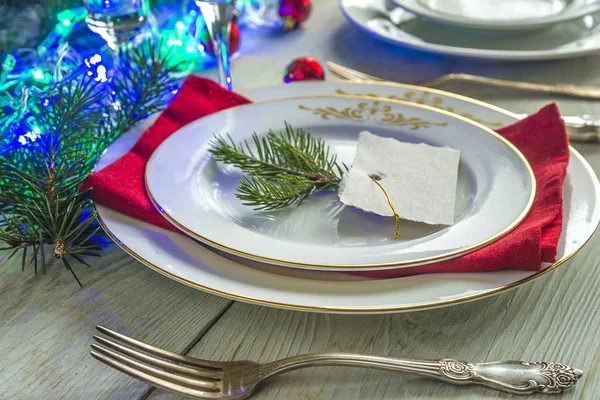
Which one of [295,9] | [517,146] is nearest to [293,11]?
[295,9]

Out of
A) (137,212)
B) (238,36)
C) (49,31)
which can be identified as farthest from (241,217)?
(49,31)

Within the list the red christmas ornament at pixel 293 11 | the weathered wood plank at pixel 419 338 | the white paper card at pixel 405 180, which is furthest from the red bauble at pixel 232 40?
the weathered wood plank at pixel 419 338

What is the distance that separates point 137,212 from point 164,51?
528 millimetres

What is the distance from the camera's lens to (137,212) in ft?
1.96

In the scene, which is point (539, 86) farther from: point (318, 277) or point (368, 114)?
point (318, 277)

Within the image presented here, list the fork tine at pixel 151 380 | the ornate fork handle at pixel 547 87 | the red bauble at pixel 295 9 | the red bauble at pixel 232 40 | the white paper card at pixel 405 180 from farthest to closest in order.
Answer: the red bauble at pixel 295 9 → the red bauble at pixel 232 40 → the ornate fork handle at pixel 547 87 → the white paper card at pixel 405 180 → the fork tine at pixel 151 380

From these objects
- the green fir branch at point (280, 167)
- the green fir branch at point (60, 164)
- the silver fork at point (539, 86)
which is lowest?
the green fir branch at point (60, 164)

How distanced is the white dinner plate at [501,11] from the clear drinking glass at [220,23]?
30 cm

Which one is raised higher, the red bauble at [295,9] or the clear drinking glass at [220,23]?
the clear drinking glass at [220,23]

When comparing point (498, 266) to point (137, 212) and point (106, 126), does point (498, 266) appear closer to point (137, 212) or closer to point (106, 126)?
point (137, 212)

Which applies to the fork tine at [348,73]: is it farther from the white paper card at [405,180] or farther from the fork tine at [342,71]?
the white paper card at [405,180]

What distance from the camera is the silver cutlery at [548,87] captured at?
2.60 ft

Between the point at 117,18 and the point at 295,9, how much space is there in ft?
1.37

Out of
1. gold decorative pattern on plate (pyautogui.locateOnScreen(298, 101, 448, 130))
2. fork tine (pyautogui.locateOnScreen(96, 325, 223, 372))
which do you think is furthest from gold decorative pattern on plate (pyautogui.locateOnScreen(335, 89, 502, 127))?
fork tine (pyautogui.locateOnScreen(96, 325, 223, 372))
